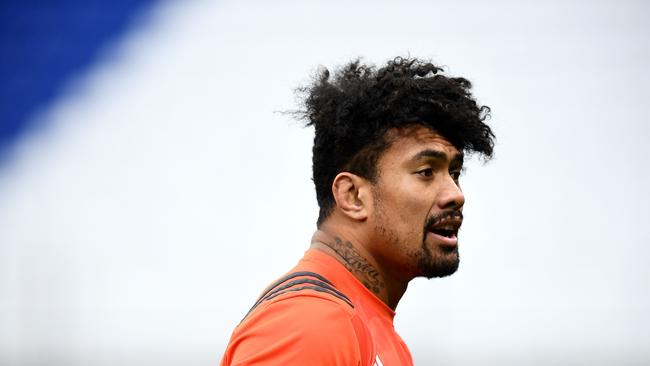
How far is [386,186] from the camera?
2.53 m

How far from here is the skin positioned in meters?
2.53

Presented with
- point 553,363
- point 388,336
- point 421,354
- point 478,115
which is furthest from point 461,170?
point 553,363

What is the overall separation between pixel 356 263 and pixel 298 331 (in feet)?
1.82

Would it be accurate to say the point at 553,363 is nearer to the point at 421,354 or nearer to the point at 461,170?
the point at 421,354

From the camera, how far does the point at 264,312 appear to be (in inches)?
83.9

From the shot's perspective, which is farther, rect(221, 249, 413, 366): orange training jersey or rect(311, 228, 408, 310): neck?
rect(311, 228, 408, 310): neck

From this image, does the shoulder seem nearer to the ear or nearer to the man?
the man

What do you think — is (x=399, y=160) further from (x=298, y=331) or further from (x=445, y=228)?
(x=298, y=331)

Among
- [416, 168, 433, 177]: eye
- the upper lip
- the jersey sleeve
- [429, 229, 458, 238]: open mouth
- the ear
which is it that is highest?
[416, 168, 433, 177]: eye

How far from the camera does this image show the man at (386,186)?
8.27ft

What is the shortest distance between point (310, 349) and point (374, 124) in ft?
2.72

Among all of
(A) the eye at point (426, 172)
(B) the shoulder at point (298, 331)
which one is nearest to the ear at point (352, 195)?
(A) the eye at point (426, 172)

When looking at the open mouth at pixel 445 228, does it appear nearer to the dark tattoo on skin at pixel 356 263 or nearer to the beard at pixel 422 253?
the beard at pixel 422 253

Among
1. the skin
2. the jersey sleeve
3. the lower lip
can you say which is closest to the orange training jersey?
the jersey sleeve
